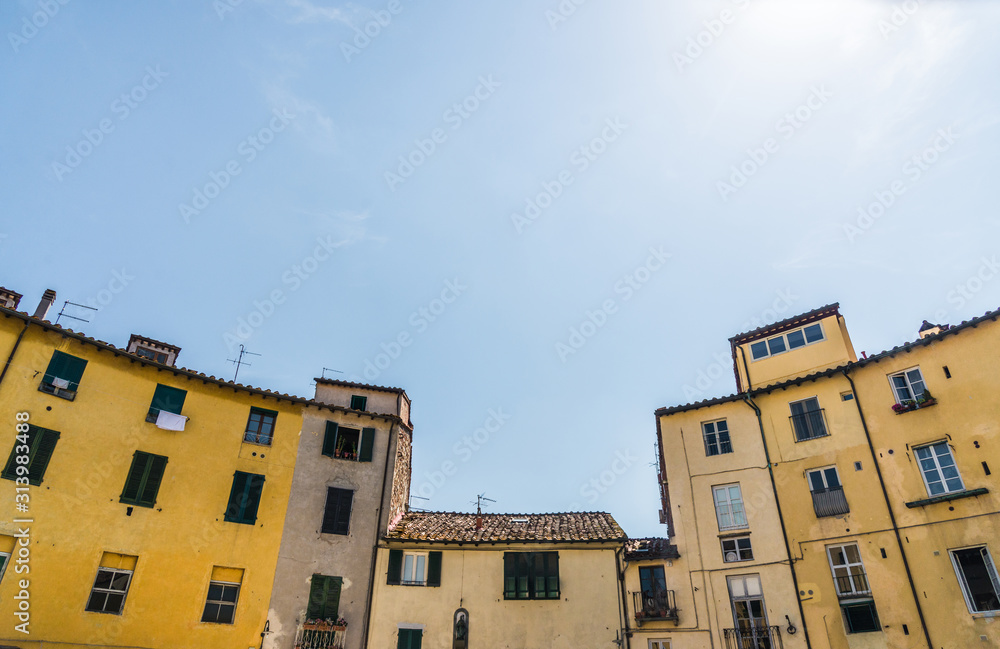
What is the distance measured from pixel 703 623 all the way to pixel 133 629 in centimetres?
2353

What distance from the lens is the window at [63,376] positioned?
82.1 feet

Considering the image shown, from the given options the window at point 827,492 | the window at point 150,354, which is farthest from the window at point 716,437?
Result: the window at point 150,354

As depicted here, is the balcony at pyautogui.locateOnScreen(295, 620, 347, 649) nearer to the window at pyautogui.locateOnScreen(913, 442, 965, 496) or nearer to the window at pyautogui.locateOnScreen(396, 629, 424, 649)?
the window at pyautogui.locateOnScreen(396, 629, 424, 649)

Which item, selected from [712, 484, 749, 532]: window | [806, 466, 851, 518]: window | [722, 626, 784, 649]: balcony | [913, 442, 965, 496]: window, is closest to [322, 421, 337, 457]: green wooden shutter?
[712, 484, 749, 532]: window

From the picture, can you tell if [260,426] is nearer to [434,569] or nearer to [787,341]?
[434,569]

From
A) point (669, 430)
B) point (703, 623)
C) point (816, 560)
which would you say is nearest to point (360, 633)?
point (703, 623)

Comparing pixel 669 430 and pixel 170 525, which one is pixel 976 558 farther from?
pixel 170 525

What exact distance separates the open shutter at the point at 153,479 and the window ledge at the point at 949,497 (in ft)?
101

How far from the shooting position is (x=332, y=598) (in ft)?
94.5

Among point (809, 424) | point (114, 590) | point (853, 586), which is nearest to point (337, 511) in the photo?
point (114, 590)

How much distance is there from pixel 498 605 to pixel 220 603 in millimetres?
12454

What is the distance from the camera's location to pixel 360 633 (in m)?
28.7

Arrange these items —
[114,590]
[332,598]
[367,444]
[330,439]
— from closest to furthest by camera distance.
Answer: [114,590] → [332,598] → [330,439] → [367,444]

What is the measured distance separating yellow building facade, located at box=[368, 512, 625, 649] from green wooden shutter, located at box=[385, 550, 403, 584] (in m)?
0.05
